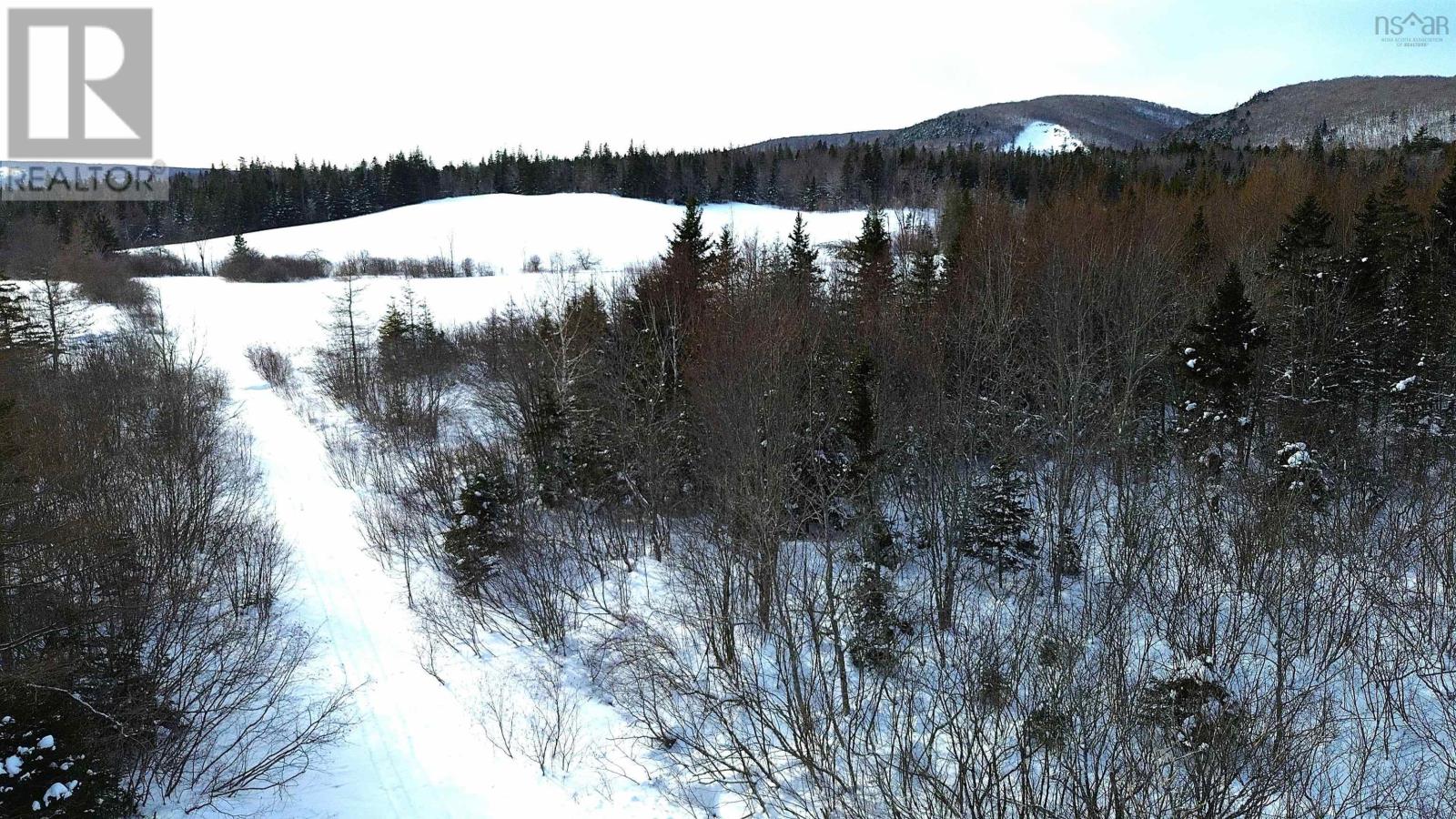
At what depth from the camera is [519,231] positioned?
280 feet

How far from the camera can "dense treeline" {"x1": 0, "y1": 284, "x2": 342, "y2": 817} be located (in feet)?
33.4

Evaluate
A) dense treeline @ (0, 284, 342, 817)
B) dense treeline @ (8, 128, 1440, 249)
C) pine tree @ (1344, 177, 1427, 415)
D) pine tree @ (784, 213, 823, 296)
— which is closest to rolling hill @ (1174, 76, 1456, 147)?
dense treeline @ (8, 128, 1440, 249)

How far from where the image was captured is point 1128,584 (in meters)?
13.3

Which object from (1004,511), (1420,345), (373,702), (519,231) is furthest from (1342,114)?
(373,702)

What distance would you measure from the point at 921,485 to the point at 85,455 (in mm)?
20462

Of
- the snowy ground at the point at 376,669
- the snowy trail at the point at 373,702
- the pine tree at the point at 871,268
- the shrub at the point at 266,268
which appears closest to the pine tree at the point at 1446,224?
the pine tree at the point at 871,268

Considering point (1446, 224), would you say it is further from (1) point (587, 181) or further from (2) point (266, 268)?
(1) point (587, 181)

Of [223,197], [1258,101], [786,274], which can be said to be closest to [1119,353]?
[786,274]

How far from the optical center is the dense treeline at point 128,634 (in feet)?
33.4

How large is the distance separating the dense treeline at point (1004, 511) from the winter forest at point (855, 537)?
0.58ft

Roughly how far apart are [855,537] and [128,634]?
1595 cm

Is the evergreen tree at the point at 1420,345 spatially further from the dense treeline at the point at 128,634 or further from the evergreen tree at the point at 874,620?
the dense treeline at the point at 128,634

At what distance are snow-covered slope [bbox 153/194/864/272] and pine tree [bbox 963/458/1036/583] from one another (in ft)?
171

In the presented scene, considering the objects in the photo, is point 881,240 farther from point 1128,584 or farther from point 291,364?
point 291,364
